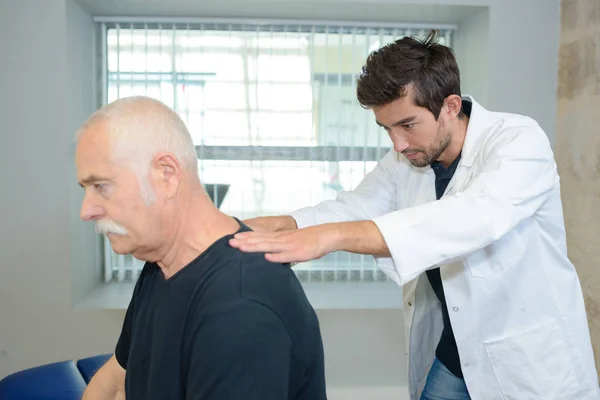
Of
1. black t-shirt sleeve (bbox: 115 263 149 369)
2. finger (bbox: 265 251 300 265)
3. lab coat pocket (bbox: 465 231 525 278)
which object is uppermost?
finger (bbox: 265 251 300 265)

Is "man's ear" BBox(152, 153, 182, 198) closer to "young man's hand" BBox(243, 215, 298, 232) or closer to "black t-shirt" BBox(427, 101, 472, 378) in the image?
"young man's hand" BBox(243, 215, 298, 232)

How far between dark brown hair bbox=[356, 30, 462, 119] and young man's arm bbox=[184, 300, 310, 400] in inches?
Answer: 29.6

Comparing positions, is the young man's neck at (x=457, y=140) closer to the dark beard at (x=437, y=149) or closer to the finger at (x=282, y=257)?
the dark beard at (x=437, y=149)

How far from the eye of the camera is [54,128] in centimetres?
266

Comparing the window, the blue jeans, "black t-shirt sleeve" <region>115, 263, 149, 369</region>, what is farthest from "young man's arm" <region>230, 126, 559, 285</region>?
the window

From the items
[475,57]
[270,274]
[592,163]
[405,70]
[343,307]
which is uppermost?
[475,57]

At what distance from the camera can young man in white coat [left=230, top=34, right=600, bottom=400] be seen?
1247 millimetres

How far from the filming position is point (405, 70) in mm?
1438

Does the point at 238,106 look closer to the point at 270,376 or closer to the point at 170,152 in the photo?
the point at 170,152

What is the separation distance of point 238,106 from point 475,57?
121 centimetres

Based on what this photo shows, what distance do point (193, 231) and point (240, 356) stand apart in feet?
0.88

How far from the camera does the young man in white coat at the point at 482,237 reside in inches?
49.1

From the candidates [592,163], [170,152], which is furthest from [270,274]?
[592,163]

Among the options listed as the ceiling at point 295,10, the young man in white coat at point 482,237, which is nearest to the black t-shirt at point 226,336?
the young man in white coat at point 482,237
